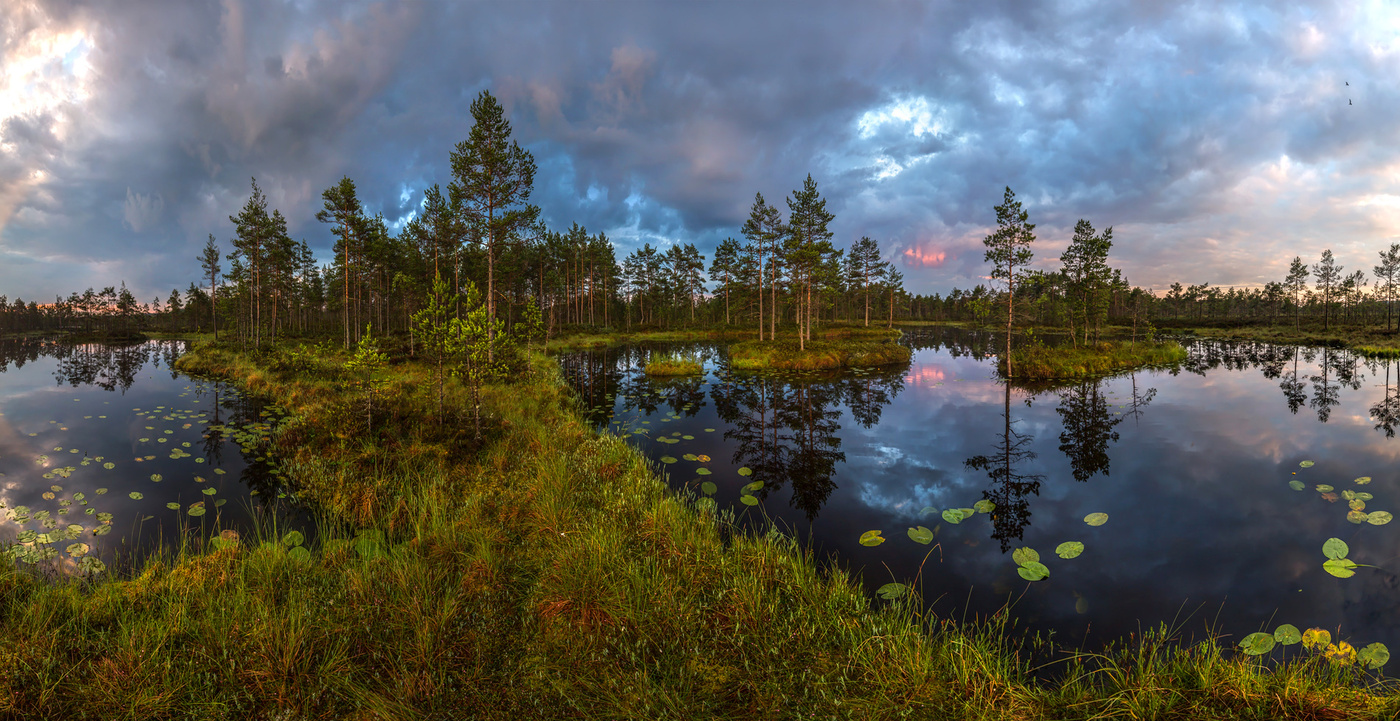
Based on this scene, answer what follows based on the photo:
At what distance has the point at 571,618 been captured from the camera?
481 centimetres

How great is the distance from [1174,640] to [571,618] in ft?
24.1

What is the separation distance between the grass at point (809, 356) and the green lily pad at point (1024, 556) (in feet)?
73.3

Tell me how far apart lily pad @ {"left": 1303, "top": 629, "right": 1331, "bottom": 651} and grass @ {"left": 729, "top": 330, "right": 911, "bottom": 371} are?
2460 cm

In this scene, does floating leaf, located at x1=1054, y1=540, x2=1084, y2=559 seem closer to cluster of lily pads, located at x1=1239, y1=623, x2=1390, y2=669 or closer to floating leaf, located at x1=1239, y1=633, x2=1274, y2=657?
cluster of lily pads, located at x1=1239, y1=623, x2=1390, y2=669

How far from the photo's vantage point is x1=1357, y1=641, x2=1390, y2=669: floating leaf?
178 inches

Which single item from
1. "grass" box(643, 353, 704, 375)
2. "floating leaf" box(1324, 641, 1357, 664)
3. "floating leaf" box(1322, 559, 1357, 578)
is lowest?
"floating leaf" box(1322, 559, 1357, 578)

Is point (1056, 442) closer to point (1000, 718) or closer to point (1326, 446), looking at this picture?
point (1326, 446)

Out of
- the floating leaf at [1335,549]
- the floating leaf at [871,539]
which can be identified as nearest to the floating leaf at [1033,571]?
the floating leaf at [871,539]

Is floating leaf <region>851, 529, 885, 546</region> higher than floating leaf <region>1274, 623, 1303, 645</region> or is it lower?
lower

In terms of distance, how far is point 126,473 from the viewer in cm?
1060

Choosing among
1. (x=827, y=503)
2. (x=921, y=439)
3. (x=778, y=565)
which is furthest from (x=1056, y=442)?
(x=778, y=565)

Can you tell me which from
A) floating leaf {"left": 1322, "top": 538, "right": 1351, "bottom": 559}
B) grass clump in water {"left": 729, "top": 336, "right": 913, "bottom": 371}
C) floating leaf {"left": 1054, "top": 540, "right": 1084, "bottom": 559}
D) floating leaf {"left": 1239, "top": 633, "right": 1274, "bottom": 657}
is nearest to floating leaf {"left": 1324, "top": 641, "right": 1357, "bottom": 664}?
floating leaf {"left": 1239, "top": 633, "right": 1274, "bottom": 657}

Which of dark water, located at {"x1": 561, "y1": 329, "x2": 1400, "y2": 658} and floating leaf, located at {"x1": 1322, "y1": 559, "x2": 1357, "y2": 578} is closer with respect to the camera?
dark water, located at {"x1": 561, "y1": 329, "x2": 1400, "y2": 658}

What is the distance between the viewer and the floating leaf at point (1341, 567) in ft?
21.1
